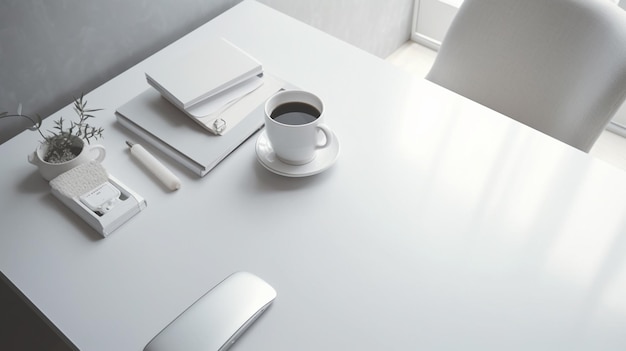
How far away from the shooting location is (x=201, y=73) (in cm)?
104

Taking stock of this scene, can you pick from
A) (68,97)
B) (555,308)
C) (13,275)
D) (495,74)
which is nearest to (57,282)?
(13,275)

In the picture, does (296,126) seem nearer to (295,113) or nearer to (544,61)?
(295,113)

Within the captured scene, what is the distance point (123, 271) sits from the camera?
2.69ft

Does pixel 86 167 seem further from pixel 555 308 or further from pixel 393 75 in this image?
pixel 555 308

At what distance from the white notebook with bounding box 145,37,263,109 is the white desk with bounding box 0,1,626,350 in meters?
0.12

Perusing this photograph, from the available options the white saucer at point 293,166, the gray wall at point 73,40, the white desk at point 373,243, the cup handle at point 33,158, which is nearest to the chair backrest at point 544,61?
the white desk at point 373,243

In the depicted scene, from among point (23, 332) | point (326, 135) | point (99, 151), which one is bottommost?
point (23, 332)

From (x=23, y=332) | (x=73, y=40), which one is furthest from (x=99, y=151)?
(x=23, y=332)

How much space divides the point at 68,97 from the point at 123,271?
0.48 m

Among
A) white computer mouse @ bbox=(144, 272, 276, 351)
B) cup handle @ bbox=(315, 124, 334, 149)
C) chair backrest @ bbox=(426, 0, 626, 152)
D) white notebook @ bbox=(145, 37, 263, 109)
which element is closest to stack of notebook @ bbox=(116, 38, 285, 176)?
white notebook @ bbox=(145, 37, 263, 109)

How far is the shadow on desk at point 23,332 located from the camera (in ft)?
4.49

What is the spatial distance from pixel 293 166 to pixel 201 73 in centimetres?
26

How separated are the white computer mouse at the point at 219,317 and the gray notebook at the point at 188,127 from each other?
255 millimetres

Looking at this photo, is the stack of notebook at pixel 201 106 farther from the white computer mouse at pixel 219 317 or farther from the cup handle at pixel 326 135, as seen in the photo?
the white computer mouse at pixel 219 317
